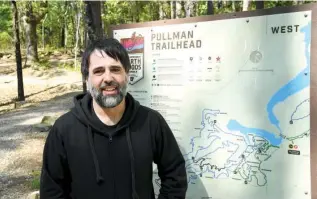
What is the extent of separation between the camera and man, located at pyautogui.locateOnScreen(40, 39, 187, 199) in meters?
1.99

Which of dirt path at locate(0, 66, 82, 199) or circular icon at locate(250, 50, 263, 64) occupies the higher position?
circular icon at locate(250, 50, 263, 64)

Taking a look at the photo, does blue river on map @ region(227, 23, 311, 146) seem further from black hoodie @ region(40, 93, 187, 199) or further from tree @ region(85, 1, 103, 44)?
tree @ region(85, 1, 103, 44)

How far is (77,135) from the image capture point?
200 cm

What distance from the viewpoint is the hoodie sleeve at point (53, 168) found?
6.51 ft

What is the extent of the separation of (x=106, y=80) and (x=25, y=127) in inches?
281

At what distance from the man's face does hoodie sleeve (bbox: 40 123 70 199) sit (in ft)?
1.04

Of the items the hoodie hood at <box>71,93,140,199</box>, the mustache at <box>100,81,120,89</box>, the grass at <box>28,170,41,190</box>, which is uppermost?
the mustache at <box>100,81,120,89</box>

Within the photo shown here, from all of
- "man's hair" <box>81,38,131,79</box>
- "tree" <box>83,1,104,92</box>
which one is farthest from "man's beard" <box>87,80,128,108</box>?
"tree" <box>83,1,104,92</box>

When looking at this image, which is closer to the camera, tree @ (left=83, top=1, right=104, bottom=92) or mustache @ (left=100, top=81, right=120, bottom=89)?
mustache @ (left=100, top=81, right=120, bottom=89)

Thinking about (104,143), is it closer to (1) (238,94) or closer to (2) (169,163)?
(2) (169,163)

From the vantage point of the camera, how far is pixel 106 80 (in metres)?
2.02

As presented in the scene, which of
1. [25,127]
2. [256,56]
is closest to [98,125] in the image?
[256,56]

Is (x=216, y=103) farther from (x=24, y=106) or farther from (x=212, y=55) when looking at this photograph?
(x=24, y=106)

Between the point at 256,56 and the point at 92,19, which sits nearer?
the point at 256,56
